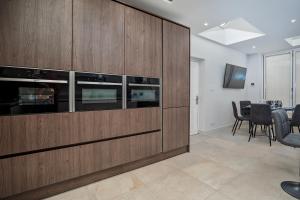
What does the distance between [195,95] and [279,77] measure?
3775mm

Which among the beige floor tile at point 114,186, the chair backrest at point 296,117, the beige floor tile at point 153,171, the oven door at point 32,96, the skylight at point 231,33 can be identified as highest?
the skylight at point 231,33

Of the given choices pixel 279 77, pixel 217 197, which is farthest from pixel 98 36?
pixel 279 77

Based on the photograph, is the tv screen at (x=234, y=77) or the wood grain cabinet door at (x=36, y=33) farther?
the tv screen at (x=234, y=77)

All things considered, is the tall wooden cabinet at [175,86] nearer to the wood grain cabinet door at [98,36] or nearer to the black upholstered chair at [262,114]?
the wood grain cabinet door at [98,36]

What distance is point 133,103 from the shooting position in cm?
251

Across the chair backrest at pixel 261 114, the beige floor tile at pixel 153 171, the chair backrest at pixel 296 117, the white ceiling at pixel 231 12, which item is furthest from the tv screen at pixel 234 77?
the beige floor tile at pixel 153 171

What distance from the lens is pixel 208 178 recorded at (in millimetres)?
2301

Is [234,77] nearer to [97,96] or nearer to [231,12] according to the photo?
[231,12]

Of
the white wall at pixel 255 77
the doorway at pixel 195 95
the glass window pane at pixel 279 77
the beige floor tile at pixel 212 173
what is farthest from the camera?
the white wall at pixel 255 77

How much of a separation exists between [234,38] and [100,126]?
5.06 meters

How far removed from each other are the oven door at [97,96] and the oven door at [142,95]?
168 millimetres

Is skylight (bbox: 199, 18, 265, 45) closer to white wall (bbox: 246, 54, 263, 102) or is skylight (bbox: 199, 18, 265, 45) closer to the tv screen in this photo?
the tv screen

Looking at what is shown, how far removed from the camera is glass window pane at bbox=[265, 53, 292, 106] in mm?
5840

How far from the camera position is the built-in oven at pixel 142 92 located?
2.46 meters
